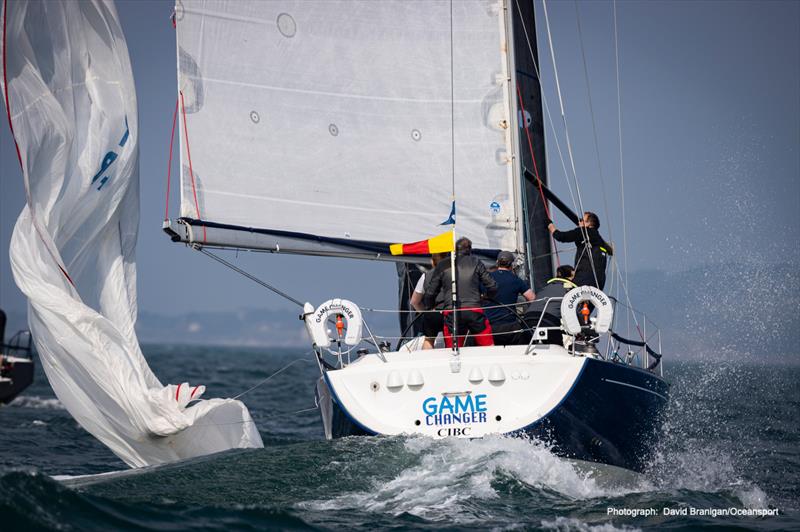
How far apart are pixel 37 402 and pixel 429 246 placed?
1337 cm

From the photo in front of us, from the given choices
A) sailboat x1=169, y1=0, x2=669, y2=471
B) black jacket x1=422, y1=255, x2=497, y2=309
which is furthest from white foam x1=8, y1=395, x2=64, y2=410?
black jacket x1=422, y1=255, x2=497, y2=309

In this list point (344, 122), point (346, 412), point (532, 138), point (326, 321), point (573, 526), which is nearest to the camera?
point (573, 526)

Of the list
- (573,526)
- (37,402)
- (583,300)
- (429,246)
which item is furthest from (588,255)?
(37,402)

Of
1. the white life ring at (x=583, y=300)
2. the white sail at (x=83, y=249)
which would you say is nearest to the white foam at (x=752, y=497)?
the white life ring at (x=583, y=300)

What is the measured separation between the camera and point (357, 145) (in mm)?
9320

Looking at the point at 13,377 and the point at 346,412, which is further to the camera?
the point at 13,377

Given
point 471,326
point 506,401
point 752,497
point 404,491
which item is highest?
point 471,326

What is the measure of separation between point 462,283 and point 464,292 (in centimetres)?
8

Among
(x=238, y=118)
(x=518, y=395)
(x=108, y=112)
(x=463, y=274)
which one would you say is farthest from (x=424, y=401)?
(x=108, y=112)

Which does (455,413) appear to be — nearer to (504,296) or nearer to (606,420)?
(606,420)

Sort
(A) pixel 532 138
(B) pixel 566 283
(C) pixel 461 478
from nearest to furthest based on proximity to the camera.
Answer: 1. (C) pixel 461 478
2. (B) pixel 566 283
3. (A) pixel 532 138

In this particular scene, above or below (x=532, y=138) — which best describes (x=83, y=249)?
below

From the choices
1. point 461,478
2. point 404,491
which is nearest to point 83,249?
point 404,491

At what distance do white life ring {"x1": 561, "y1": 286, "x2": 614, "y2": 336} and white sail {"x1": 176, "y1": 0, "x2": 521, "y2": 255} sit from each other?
6.25 feet
